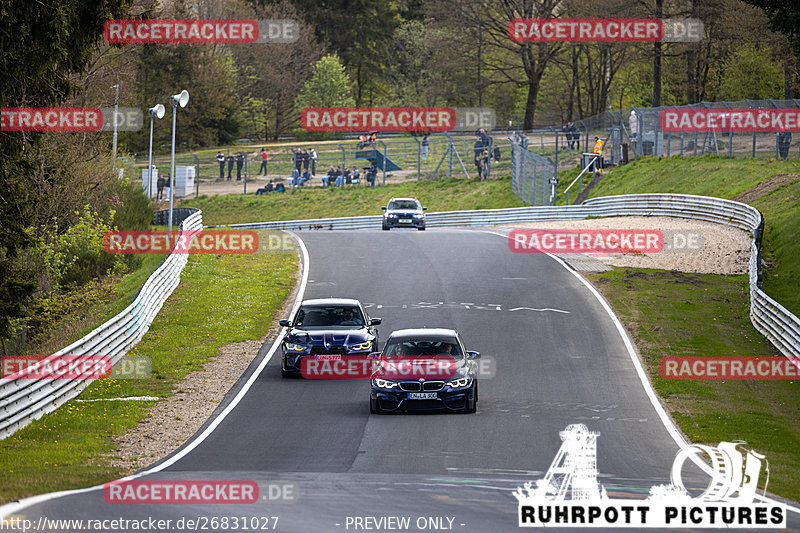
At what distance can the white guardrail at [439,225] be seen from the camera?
17.7m

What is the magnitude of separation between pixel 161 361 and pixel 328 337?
192 inches

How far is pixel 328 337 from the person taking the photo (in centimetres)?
2091

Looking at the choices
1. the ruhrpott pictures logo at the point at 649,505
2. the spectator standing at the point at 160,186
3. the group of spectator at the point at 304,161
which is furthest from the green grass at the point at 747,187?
the spectator standing at the point at 160,186

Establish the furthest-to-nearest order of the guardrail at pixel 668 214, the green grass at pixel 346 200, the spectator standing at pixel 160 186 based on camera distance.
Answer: the spectator standing at pixel 160 186 → the green grass at pixel 346 200 → the guardrail at pixel 668 214

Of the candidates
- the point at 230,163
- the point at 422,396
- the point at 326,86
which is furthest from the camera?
the point at 326,86

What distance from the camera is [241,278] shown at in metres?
35.0

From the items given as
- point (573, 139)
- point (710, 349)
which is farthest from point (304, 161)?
point (710, 349)

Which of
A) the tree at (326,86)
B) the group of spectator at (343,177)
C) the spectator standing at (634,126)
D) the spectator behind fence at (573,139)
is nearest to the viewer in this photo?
the spectator standing at (634,126)

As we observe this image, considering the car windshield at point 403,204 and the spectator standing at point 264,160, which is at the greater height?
the spectator standing at point 264,160

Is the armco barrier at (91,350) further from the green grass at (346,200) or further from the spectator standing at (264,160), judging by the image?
the spectator standing at (264,160)

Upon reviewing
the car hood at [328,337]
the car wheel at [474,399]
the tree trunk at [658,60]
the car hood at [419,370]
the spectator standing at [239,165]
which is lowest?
the car wheel at [474,399]

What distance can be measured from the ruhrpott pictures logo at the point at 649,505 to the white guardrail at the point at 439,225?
888 centimetres

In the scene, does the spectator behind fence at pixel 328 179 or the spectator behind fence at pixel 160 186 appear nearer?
the spectator behind fence at pixel 160 186

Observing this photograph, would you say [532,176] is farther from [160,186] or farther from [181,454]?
[181,454]
